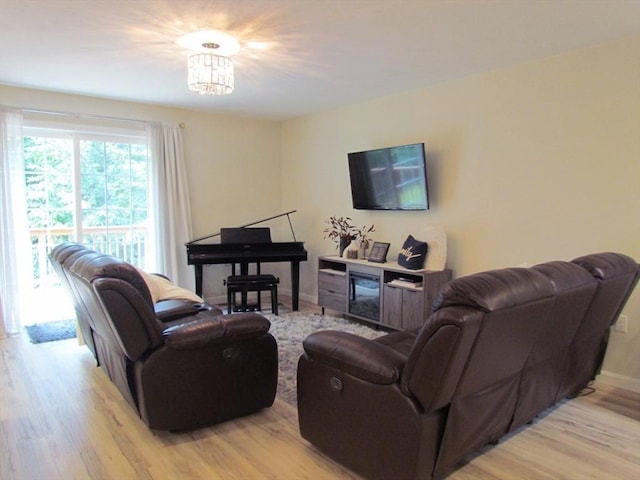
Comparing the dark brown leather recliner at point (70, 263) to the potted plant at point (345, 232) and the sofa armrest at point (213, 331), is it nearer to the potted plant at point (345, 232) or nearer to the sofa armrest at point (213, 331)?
the sofa armrest at point (213, 331)

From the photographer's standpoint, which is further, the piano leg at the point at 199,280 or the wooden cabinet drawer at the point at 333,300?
the piano leg at the point at 199,280

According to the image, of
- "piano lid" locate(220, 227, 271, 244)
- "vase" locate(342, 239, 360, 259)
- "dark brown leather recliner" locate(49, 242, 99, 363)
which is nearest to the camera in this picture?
"dark brown leather recliner" locate(49, 242, 99, 363)

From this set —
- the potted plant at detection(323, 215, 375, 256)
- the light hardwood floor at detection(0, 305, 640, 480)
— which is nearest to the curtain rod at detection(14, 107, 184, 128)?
the potted plant at detection(323, 215, 375, 256)

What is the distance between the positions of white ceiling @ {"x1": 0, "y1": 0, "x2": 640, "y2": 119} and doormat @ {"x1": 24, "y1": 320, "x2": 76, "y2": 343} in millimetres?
2364

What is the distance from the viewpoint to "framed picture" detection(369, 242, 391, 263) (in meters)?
4.57

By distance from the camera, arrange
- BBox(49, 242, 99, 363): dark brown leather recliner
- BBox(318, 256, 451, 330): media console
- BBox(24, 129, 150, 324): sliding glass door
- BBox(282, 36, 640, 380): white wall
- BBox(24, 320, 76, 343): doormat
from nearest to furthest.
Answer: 1. BBox(49, 242, 99, 363): dark brown leather recliner
2. BBox(282, 36, 640, 380): white wall
3. BBox(318, 256, 451, 330): media console
4. BBox(24, 320, 76, 343): doormat
5. BBox(24, 129, 150, 324): sliding glass door

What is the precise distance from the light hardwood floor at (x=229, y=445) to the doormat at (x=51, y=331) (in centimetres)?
118

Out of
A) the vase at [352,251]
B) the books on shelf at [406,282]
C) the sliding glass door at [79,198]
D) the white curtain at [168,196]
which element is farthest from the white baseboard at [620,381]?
the sliding glass door at [79,198]

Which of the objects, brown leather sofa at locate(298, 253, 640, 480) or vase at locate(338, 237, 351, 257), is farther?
vase at locate(338, 237, 351, 257)

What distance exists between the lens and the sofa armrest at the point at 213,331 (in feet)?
7.80

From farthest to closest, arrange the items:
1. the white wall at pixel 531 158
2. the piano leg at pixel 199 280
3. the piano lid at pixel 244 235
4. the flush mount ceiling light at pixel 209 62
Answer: the piano lid at pixel 244 235
the piano leg at pixel 199 280
the white wall at pixel 531 158
the flush mount ceiling light at pixel 209 62

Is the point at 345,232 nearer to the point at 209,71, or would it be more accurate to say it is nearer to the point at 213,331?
the point at 209,71

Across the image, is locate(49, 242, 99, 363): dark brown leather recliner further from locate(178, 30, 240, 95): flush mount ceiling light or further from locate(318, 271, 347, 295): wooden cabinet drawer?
locate(318, 271, 347, 295): wooden cabinet drawer

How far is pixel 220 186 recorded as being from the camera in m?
5.81
